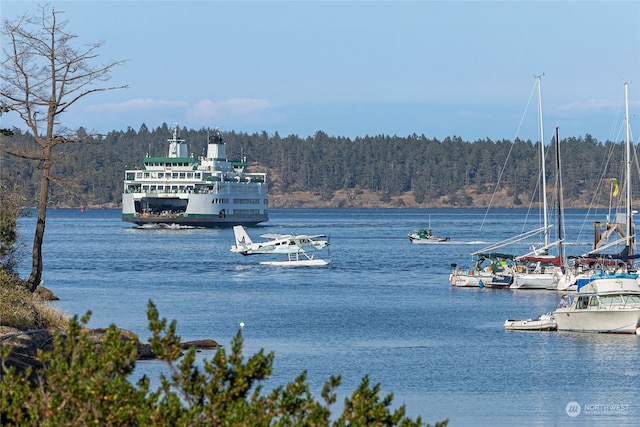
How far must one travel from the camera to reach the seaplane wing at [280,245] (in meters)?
77.9

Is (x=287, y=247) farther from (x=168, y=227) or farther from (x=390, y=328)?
(x=168, y=227)

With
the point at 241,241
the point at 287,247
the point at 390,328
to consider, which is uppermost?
the point at 241,241

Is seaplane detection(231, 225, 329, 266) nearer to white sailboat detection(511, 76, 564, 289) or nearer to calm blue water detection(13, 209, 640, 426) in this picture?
calm blue water detection(13, 209, 640, 426)

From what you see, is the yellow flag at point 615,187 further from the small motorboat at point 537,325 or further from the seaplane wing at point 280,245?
the small motorboat at point 537,325

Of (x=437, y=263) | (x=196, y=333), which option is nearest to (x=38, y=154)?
(x=196, y=333)

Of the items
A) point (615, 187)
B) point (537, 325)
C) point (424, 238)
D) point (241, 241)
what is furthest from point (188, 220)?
point (537, 325)

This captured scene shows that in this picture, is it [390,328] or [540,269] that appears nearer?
[390,328]

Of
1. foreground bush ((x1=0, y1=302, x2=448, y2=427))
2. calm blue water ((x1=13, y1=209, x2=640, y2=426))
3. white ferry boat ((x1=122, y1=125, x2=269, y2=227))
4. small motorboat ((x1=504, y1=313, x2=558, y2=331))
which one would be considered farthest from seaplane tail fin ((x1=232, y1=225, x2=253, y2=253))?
foreground bush ((x1=0, y1=302, x2=448, y2=427))

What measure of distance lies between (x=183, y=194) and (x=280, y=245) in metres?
53.9

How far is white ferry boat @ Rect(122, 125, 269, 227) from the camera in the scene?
132875mm

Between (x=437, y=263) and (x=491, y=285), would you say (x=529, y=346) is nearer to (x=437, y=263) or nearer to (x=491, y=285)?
(x=491, y=285)

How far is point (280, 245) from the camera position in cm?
8031

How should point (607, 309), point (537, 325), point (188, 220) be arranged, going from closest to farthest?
point (607, 309)
point (537, 325)
point (188, 220)

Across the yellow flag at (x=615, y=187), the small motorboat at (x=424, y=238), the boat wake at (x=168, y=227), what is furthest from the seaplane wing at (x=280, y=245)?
the boat wake at (x=168, y=227)
